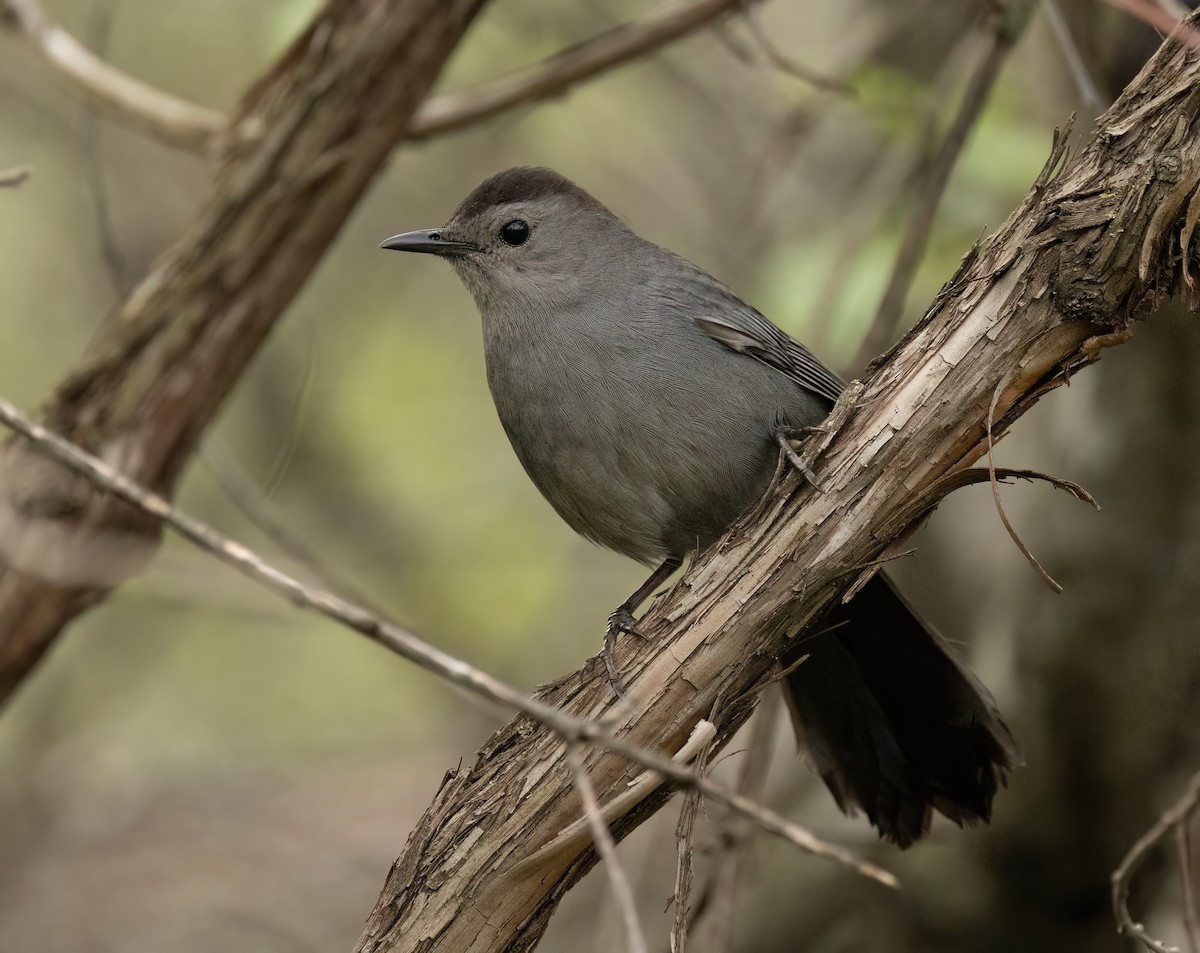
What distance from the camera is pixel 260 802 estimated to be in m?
7.25

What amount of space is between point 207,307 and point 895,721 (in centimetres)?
235

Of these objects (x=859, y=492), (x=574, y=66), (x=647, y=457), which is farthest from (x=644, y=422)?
(x=574, y=66)

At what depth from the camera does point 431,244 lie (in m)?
4.56

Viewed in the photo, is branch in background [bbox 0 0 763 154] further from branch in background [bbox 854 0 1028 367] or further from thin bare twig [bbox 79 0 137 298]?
branch in background [bbox 854 0 1028 367]

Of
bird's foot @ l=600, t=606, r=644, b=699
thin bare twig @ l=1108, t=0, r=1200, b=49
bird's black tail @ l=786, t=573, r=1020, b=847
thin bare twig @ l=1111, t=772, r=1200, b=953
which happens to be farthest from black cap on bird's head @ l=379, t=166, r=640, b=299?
thin bare twig @ l=1111, t=772, r=1200, b=953

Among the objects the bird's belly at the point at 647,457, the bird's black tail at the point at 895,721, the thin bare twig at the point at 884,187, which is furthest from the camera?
the thin bare twig at the point at 884,187

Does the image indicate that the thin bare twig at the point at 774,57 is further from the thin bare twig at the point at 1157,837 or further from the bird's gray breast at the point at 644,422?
the thin bare twig at the point at 1157,837

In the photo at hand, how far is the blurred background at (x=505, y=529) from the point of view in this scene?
15.3ft

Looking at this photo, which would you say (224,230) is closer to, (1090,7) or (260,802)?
(1090,7)

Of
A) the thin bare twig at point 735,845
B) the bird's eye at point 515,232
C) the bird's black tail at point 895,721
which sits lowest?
the thin bare twig at point 735,845

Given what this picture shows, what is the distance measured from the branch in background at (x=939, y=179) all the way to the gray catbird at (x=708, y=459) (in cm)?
32

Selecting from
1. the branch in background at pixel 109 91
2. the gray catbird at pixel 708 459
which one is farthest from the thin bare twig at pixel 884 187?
the branch in background at pixel 109 91

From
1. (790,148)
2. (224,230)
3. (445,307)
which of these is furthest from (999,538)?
(445,307)

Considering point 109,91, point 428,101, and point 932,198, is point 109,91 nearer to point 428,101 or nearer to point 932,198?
point 428,101
